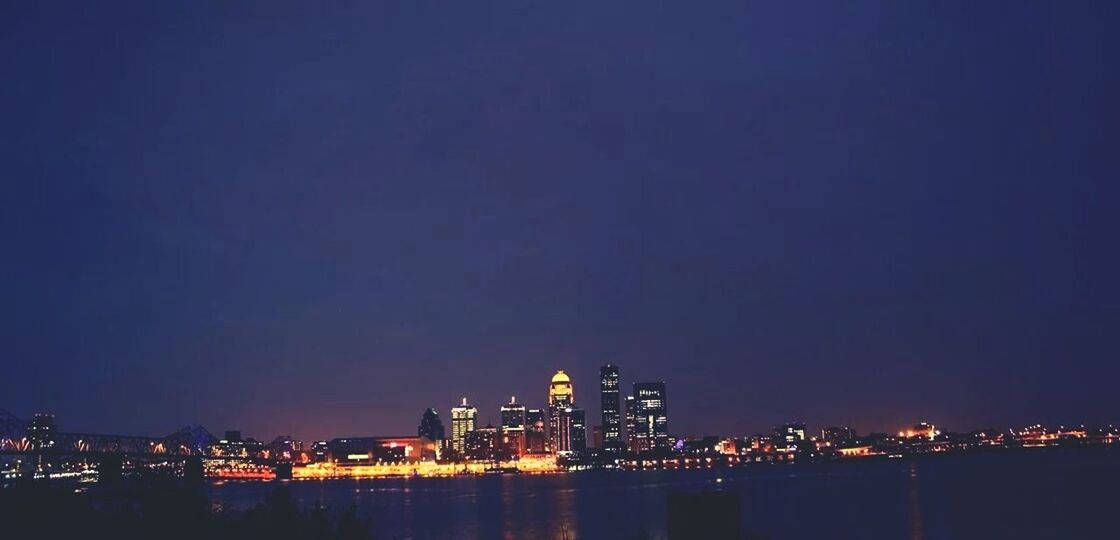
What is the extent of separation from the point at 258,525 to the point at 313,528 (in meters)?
1.19

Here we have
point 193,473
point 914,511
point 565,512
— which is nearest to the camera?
point 193,473

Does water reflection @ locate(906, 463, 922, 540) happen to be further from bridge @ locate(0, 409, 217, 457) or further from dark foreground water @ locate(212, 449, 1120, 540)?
bridge @ locate(0, 409, 217, 457)

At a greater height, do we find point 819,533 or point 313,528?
point 313,528

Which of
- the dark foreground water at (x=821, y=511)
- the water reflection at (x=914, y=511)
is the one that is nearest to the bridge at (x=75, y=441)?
the dark foreground water at (x=821, y=511)

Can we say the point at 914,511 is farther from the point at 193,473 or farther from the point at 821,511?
the point at 193,473

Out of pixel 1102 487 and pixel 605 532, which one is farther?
pixel 1102 487

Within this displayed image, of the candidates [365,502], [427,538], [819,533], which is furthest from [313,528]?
[365,502]

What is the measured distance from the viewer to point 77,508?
2391 centimetres

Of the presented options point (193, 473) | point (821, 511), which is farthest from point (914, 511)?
point (193, 473)

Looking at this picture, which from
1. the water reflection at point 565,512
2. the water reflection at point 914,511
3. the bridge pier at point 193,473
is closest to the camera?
the bridge pier at point 193,473

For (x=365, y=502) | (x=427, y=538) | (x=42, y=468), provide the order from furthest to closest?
(x=42, y=468) → (x=365, y=502) → (x=427, y=538)

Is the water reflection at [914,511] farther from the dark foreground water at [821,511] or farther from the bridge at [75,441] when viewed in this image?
the bridge at [75,441]

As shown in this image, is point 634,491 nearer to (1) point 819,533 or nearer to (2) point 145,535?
(1) point 819,533

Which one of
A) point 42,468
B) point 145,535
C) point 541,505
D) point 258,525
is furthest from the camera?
point 42,468
